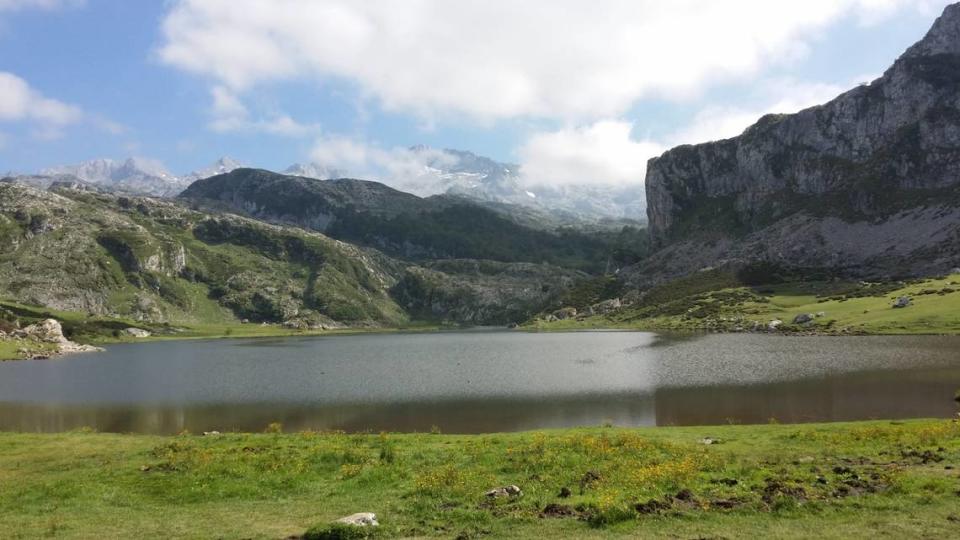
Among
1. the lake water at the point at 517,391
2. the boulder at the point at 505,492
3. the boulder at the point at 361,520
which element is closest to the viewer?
the boulder at the point at 361,520

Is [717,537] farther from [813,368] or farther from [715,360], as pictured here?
[715,360]

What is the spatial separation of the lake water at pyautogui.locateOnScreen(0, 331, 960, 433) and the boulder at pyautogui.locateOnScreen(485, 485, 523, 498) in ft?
102

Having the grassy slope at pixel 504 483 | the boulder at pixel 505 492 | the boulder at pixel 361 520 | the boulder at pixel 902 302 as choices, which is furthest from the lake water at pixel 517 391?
the boulder at pixel 902 302

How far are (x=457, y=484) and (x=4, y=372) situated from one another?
484 feet

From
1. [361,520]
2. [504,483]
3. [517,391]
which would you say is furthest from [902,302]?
[361,520]

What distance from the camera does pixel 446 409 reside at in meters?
66.1

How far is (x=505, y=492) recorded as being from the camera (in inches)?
942

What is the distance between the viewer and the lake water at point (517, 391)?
5928 cm

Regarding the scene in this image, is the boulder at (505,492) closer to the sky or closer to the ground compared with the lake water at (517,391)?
closer to the sky

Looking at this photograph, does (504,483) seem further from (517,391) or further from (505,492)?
(517,391)

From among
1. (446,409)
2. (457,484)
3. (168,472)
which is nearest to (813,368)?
A: (446,409)

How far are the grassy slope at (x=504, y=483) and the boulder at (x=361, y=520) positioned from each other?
546 millimetres

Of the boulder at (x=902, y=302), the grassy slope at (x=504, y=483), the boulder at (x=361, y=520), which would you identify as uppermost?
the boulder at (x=902, y=302)

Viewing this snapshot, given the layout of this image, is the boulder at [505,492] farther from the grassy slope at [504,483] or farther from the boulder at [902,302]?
the boulder at [902,302]
